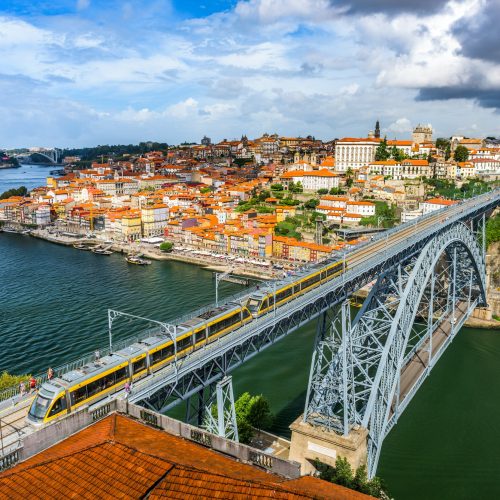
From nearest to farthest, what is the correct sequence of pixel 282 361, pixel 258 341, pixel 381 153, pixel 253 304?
pixel 258 341 → pixel 253 304 → pixel 282 361 → pixel 381 153

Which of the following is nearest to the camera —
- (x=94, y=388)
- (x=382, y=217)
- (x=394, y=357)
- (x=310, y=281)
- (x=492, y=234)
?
Result: (x=94, y=388)

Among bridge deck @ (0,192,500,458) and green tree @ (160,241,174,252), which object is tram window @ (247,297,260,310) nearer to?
bridge deck @ (0,192,500,458)

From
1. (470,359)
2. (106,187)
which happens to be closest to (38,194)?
(106,187)

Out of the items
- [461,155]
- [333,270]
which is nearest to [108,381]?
[333,270]

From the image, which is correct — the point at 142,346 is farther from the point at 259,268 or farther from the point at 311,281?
the point at 259,268

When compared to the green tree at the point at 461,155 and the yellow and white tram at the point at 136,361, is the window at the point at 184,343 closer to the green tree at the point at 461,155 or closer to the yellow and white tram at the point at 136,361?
the yellow and white tram at the point at 136,361

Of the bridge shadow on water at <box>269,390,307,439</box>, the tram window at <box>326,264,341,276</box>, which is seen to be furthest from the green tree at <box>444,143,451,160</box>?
the bridge shadow on water at <box>269,390,307,439</box>

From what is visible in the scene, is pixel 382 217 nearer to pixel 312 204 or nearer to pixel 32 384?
pixel 312 204
